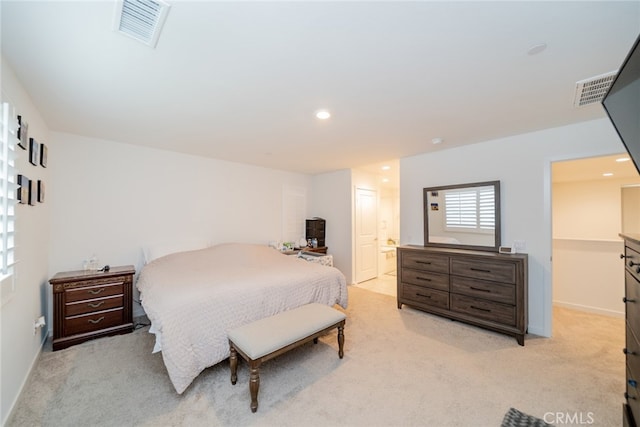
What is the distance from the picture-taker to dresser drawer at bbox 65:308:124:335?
2592 mm

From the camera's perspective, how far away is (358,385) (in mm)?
A: 2018

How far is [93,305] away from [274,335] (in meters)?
2.25

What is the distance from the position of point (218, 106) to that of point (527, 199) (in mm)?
3674

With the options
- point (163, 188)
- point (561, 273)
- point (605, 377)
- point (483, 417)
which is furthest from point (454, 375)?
point (163, 188)

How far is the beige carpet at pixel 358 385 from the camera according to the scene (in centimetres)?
170

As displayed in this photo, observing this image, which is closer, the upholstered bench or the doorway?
the upholstered bench

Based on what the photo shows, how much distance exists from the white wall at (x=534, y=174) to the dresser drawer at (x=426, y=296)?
95 centimetres

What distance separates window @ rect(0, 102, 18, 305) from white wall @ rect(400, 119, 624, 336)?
451cm

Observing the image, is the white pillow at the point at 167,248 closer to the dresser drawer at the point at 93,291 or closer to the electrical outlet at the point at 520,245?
the dresser drawer at the point at 93,291

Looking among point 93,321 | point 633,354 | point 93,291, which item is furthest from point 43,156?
point 633,354

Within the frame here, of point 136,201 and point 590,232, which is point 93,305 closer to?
point 136,201

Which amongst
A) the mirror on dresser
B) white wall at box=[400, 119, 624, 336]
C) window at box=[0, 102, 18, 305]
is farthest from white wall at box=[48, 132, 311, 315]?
white wall at box=[400, 119, 624, 336]

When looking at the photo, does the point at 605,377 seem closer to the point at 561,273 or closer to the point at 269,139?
the point at 561,273

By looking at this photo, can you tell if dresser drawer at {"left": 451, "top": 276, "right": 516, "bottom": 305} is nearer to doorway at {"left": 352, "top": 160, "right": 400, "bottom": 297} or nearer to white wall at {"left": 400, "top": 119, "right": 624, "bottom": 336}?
white wall at {"left": 400, "top": 119, "right": 624, "bottom": 336}
